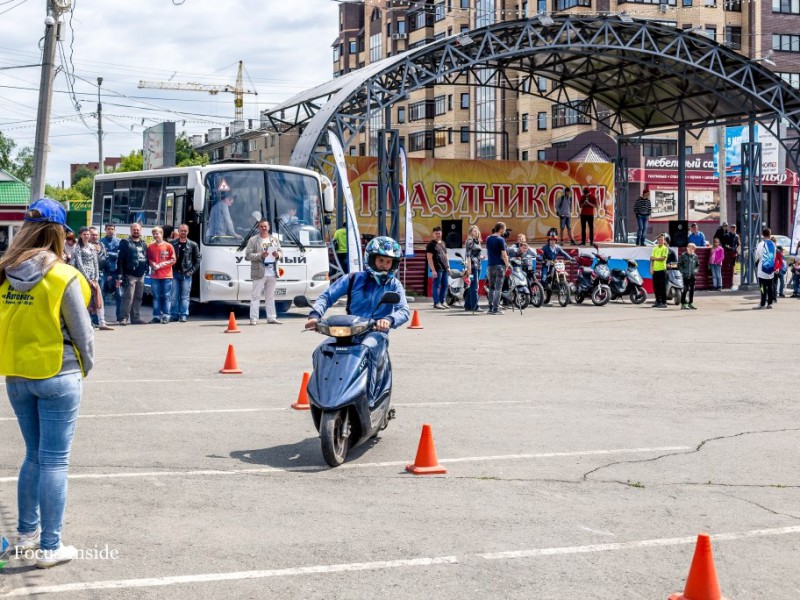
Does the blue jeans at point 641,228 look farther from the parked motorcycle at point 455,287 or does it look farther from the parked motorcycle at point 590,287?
the parked motorcycle at point 455,287

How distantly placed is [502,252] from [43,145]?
32.7ft

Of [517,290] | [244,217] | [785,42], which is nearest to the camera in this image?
[244,217]

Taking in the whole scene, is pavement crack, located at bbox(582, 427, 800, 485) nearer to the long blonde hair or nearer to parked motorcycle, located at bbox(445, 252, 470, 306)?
the long blonde hair

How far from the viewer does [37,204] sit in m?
5.33

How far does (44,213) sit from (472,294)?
19.3 m

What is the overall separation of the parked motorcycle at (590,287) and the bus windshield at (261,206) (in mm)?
7130

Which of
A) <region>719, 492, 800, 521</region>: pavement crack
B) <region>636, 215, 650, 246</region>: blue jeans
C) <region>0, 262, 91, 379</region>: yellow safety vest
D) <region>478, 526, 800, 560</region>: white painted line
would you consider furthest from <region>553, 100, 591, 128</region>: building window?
<region>0, 262, 91, 379</region>: yellow safety vest

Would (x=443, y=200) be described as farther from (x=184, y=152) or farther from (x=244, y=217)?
(x=184, y=152)

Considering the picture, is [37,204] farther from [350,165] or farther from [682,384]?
[350,165]

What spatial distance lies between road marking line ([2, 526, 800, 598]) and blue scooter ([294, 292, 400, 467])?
237 cm

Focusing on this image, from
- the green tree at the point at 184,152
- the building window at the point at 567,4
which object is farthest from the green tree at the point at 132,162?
the building window at the point at 567,4

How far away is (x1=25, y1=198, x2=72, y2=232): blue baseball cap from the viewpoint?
534 cm

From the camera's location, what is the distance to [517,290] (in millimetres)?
25141

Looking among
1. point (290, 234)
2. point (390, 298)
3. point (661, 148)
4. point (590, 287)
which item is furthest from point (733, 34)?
point (390, 298)
